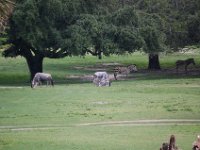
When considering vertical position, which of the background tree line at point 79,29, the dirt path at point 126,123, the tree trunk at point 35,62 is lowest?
the dirt path at point 126,123

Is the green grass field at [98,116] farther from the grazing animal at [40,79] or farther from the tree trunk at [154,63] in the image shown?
the tree trunk at [154,63]

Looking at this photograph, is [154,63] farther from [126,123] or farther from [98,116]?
[126,123]

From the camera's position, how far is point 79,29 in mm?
48875

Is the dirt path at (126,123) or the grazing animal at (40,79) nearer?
the dirt path at (126,123)

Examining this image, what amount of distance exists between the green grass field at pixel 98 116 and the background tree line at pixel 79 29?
224 inches

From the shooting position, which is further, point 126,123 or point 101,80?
point 101,80

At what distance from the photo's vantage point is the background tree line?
157 ft

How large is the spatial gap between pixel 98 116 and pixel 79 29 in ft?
69.3

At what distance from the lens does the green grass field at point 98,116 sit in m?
20.7

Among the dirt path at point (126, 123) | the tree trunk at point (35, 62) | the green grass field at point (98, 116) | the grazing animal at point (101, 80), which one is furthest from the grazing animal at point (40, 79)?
the dirt path at point (126, 123)

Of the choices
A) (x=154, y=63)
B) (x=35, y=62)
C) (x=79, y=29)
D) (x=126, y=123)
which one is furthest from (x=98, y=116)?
(x=154, y=63)

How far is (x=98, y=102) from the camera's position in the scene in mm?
33875

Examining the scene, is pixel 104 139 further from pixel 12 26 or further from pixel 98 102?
pixel 12 26

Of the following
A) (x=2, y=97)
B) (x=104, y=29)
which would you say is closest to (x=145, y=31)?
(x=104, y=29)
